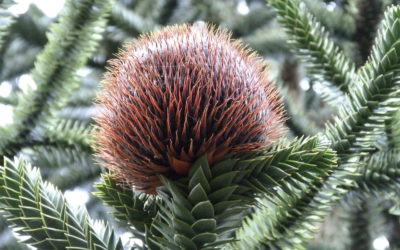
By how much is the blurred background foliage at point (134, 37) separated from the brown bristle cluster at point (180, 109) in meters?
0.26

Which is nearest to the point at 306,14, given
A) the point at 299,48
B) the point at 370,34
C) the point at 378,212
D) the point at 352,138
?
the point at 299,48

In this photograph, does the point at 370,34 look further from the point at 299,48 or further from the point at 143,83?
the point at 143,83

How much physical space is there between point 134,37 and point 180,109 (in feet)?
4.47

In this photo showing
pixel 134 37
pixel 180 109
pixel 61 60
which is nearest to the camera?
pixel 180 109

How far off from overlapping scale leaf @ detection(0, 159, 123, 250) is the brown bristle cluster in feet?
0.44

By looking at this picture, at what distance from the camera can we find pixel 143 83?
89cm

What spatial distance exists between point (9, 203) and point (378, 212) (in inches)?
55.7

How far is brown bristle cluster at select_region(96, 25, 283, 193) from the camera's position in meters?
0.88

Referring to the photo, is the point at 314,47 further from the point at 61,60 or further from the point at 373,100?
the point at 61,60

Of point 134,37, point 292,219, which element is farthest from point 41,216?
point 134,37

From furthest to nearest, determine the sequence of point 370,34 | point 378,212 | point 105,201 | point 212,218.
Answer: point 370,34 → point 378,212 → point 105,201 → point 212,218

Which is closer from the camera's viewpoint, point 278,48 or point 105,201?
point 105,201

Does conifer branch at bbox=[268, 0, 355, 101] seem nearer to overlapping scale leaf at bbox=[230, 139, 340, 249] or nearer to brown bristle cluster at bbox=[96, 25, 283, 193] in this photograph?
overlapping scale leaf at bbox=[230, 139, 340, 249]

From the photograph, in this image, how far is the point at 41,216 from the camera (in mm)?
936
